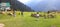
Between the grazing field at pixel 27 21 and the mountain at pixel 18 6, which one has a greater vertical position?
the mountain at pixel 18 6

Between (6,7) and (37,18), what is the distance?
0.27 metres

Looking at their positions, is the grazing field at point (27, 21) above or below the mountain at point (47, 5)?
below

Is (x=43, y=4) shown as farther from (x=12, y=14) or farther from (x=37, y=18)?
(x=12, y=14)

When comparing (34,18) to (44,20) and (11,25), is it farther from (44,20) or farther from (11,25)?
(11,25)

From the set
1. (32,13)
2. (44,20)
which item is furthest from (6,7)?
(44,20)

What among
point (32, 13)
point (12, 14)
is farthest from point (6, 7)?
point (32, 13)

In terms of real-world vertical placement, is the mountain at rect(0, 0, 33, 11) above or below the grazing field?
above

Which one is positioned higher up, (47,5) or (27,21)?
(47,5)

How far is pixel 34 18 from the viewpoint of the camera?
36.1 inches

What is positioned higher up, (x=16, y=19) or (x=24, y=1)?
(x=24, y=1)

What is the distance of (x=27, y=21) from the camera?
91 cm

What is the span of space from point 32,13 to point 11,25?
0.20 m

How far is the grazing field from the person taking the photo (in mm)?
905

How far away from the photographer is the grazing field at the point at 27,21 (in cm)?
91
